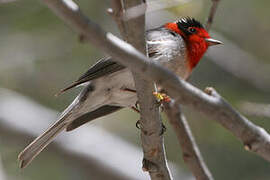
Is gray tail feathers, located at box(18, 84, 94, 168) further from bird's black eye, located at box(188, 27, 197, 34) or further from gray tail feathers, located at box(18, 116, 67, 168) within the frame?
bird's black eye, located at box(188, 27, 197, 34)

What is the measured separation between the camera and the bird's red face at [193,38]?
5.46 metres

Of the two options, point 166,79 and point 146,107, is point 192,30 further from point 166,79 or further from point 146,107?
point 166,79

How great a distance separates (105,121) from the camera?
8.92 m

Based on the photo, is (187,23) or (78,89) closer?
(187,23)

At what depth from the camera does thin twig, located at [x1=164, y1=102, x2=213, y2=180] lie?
3152mm

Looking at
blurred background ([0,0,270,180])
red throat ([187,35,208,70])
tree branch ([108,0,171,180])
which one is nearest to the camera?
tree branch ([108,0,171,180])

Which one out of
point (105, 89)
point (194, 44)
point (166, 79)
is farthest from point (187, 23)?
point (166, 79)

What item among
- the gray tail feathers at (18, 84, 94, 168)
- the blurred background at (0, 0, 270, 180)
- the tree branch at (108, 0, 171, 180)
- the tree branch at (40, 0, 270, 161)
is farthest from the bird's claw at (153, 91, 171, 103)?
the blurred background at (0, 0, 270, 180)

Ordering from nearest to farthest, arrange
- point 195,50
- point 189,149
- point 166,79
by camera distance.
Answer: point 166,79, point 189,149, point 195,50

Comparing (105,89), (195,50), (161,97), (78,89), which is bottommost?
(161,97)

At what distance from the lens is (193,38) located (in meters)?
5.75

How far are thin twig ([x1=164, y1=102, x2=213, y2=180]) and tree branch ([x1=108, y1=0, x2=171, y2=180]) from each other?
13 cm

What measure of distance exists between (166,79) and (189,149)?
3.34 ft

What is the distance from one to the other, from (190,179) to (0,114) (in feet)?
8.47
